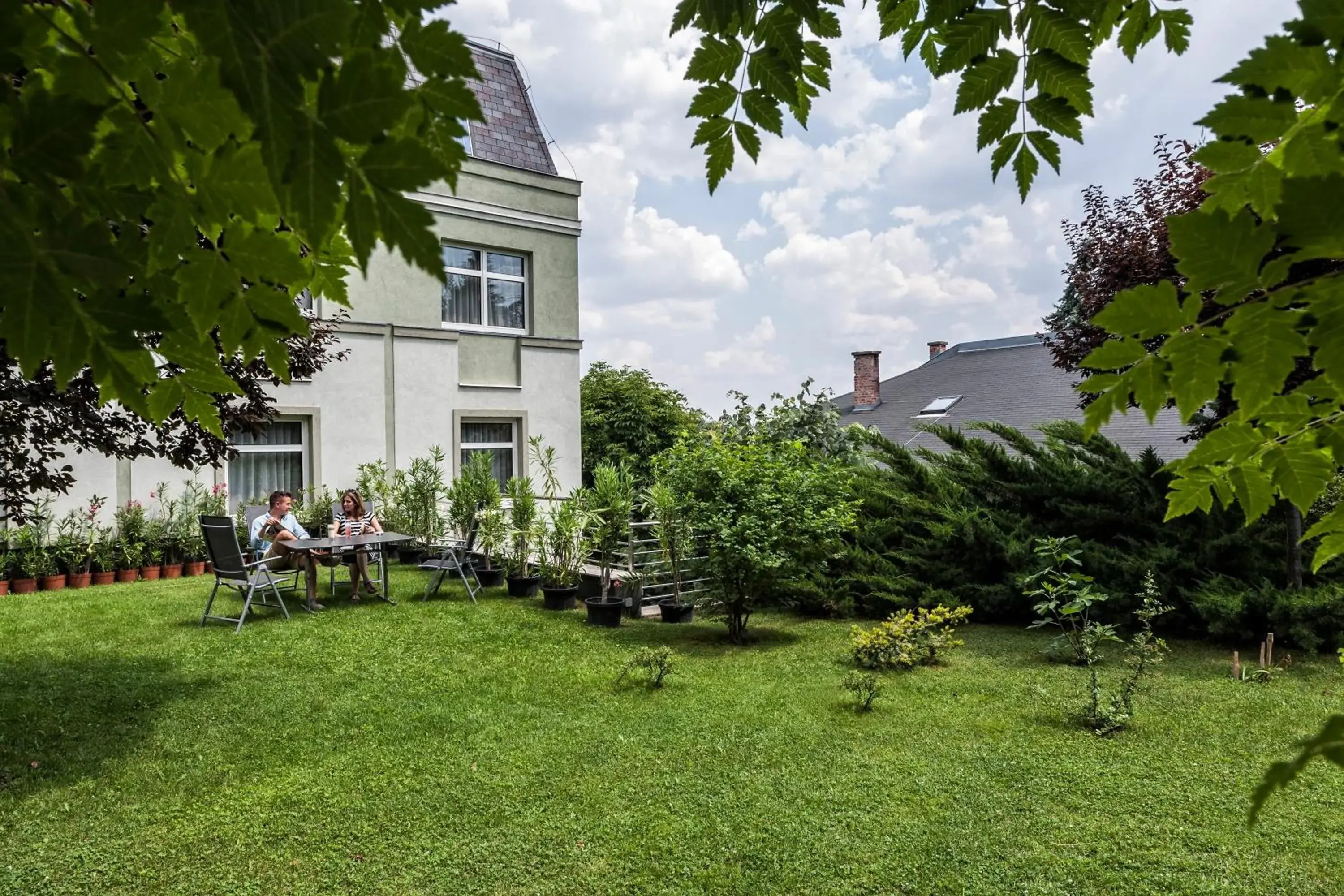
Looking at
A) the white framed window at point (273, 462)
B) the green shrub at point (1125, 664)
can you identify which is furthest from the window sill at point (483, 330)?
the green shrub at point (1125, 664)

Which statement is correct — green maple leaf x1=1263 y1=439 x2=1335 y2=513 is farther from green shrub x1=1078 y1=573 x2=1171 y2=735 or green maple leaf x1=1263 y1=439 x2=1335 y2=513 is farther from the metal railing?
the metal railing

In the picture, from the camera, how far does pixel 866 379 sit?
84.4 feet

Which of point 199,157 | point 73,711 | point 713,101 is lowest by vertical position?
point 73,711

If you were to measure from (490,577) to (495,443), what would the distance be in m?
4.91

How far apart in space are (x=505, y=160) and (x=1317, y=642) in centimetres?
1446

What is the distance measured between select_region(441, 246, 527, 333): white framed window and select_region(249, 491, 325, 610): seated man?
227 inches

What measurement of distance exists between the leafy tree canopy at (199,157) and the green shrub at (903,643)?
6805mm

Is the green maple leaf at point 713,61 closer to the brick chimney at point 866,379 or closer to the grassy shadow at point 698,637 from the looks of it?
the grassy shadow at point 698,637

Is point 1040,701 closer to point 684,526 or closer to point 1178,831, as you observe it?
point 1178,831

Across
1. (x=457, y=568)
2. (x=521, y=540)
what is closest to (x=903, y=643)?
(x=521, y=540)

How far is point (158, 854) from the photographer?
13.1ft

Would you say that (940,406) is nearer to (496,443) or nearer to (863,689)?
(496,443)

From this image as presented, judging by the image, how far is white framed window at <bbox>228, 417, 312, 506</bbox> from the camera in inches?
512

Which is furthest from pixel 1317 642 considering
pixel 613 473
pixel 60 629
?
pixel 60 629
